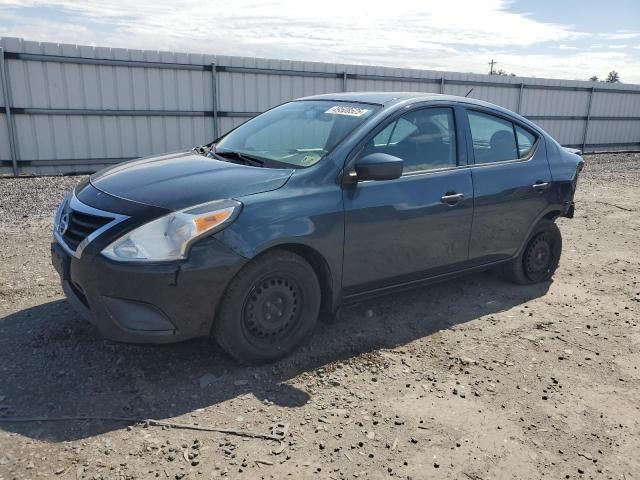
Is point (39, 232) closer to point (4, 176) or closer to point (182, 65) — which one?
point (4, 176)

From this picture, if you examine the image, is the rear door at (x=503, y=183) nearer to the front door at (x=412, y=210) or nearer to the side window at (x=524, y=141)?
the side window at (x=524, y=141)

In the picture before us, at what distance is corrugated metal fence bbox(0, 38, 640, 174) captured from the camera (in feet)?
32.0

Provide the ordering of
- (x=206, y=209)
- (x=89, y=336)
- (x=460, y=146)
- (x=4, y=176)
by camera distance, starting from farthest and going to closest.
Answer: (x=4, y=176)
(x=460, y=146)
(x=89, y=336)
(x=206, y=209)

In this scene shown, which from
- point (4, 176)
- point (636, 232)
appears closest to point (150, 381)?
point (636, 232)

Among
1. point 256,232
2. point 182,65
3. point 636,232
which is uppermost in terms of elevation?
point 182,65

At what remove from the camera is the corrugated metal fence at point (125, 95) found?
9.75m

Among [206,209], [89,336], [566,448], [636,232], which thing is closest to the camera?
[566,448]

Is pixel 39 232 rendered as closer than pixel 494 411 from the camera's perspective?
No

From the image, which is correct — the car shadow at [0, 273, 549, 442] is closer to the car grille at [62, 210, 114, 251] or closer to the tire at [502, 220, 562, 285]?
the car grille at [62, 210, 114, 251]

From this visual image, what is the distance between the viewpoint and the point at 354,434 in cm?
288

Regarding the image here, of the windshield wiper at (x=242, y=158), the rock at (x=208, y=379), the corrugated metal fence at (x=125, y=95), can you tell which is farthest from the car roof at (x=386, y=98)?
the corrugated metal fence at (x=125, y=95)

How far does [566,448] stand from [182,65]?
10162 millimetres

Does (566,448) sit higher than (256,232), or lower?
lower

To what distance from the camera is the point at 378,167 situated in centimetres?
354
